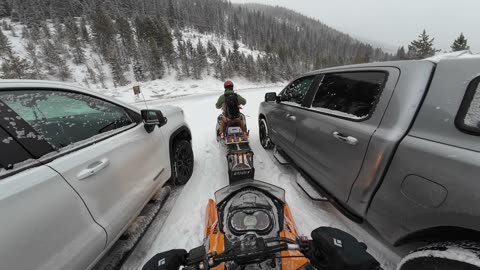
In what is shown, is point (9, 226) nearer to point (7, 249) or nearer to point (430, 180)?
point (7, 249)

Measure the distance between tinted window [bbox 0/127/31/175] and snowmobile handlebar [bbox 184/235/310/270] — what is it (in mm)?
1245

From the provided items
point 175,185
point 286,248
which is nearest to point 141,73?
point 175,185

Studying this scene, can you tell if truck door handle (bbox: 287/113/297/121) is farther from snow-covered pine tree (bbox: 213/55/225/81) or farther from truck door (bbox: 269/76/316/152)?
snow-covered pine tree (bbox: 213/55/225/81)

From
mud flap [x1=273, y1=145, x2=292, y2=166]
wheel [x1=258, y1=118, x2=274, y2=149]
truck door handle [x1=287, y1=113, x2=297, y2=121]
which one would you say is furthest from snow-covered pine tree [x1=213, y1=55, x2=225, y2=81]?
truck door handle [x1=287, y1=113, x2=297, y2=121]

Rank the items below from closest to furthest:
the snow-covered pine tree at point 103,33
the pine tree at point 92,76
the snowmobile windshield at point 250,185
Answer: the snowmobile windshield at point 250,185, the pine tree at point 92,76, the snow-covered pine tree at point 103,33

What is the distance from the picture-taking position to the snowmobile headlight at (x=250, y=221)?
1848 millimetres

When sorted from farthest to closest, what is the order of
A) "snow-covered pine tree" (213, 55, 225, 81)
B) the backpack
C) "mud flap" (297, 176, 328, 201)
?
1. "snow-covered pine tree" (213, 55, 225, 81)
2. the backpack
3. "mud flap" (297, 176, 328, 201)

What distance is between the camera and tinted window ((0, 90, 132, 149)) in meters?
1.51

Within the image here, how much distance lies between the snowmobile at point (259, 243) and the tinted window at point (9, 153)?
1.05 metres

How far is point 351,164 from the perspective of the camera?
2043 mm

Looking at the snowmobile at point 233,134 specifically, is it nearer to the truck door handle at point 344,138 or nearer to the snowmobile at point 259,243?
the snowmobile at point 259,243

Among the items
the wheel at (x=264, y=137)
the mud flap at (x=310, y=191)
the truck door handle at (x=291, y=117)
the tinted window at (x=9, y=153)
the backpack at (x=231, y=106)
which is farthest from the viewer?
the wheel at (x=264, y=137)

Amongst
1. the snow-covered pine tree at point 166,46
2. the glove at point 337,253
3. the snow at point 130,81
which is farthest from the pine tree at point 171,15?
the glove at point 337,253

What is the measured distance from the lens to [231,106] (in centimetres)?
470
